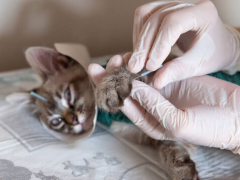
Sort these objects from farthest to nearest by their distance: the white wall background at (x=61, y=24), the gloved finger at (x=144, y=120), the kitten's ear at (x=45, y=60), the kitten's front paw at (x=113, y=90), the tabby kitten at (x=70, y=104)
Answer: the white wall background at (x=61, y=24) < the kitten's ear at (x=45, y=60) < the tabby kitten at (x=70, y=104) < the gloved finger at (x=144, y=120) < the kitten's front paw at (x=113, y=90)

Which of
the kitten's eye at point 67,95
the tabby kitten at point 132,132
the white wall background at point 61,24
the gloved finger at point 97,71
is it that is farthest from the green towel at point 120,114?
the white wall background at point 61,24

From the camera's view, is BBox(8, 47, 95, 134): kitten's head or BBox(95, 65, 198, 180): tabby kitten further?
Result: BBox(8, 47, 95, 134): kitten's head

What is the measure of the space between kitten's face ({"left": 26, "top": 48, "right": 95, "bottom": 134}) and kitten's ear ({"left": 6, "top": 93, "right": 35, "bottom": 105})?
0.04 meters

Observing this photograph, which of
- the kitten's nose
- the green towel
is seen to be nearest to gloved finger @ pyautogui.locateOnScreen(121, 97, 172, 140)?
the green towel

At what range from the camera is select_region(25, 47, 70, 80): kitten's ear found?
40.6 inches

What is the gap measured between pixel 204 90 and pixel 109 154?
1.49ft

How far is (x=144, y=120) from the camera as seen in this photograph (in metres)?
0.79

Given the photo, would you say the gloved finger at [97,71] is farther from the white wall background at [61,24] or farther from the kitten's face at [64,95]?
the white wall background at [61,24]

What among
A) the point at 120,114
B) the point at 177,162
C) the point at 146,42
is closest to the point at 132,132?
the point at 120,114

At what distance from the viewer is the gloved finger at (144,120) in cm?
77

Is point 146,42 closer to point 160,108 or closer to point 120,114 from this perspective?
point 160,108

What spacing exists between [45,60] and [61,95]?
0.67ft

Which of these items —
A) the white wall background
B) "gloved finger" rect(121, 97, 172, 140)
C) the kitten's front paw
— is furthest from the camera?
the white wall background

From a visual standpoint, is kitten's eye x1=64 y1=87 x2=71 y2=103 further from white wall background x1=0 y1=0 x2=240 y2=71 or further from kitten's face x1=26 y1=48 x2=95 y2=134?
white wall background x1=0 y1=0 x2=240 y2=71
